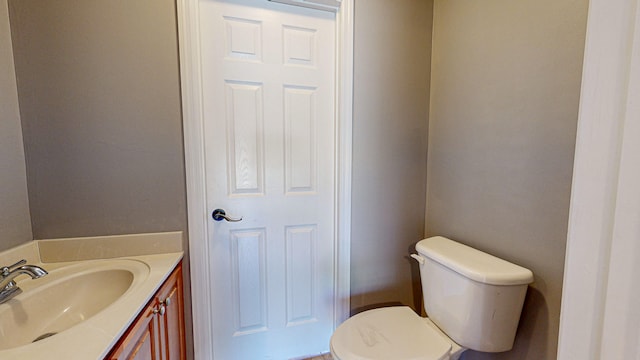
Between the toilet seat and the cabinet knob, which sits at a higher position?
the cabinet knob

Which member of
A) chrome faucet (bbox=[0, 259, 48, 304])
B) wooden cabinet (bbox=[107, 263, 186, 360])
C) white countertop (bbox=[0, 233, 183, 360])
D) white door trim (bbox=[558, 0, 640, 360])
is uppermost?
white door trim (bbox=[558, 0, 640, 360])

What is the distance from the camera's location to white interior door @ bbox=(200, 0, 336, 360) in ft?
4.26

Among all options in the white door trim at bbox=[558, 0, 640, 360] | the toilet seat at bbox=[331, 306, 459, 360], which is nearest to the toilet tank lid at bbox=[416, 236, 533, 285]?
the toilet seat at bbox=[331, 306, 459, 360]

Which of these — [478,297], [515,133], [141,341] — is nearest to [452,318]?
[478,297]

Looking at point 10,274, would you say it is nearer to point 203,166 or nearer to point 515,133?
point 203,166

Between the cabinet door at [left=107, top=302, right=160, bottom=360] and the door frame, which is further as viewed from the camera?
the door frame

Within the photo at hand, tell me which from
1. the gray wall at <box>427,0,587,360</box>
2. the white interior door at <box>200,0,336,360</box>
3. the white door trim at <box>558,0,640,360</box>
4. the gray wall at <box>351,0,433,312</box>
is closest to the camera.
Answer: the white door trim at <box>558,0,640,360</box>

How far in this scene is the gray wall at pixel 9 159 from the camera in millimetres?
972

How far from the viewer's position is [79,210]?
3.73 feet

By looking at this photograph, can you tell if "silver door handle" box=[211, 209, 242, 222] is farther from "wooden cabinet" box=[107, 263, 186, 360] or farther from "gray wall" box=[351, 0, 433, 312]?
"gray wall" box=[351, 0, 433, 312]

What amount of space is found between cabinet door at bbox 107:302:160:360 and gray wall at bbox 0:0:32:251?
0.63 m

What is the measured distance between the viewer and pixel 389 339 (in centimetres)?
110

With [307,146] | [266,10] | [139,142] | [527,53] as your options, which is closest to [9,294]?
[139,142]

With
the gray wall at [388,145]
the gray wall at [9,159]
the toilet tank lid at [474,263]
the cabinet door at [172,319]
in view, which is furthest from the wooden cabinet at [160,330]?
the toilet tank lid at [474,263]
